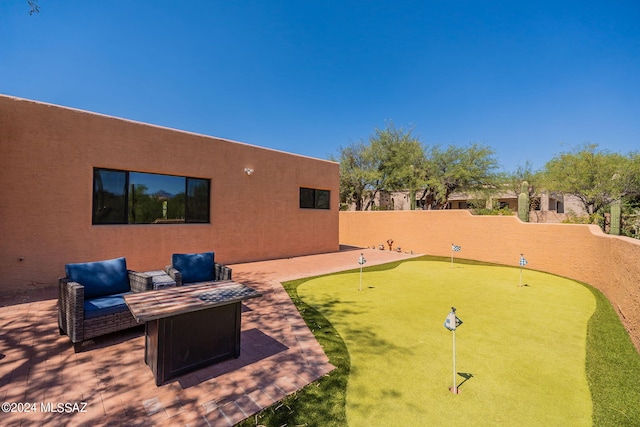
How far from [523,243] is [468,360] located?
9381mm

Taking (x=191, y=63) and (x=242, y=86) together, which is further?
(x=242, y=86)

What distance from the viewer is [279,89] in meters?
15.1

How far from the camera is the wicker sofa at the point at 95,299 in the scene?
137 inches

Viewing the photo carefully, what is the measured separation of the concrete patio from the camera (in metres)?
2.41

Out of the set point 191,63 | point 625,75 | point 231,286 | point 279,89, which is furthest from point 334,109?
point 231,286

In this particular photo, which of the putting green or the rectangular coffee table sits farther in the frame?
the rectangular coffee table

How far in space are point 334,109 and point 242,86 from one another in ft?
24.1

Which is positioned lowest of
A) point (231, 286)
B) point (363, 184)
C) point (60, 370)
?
point (60, 370)

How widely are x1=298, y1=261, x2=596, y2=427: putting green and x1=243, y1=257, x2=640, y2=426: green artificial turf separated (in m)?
0.01

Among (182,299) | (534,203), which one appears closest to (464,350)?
(182,299)

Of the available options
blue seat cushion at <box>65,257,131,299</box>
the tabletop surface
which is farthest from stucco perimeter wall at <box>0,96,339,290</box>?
the tabletop surface

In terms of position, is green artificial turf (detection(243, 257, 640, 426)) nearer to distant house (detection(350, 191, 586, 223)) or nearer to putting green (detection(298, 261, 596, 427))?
putting green (detection(298, 261, 596, 427))

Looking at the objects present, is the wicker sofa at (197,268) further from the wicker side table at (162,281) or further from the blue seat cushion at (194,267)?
the wicker side table at (162,281)

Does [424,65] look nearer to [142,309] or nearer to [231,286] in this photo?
[231,286]
